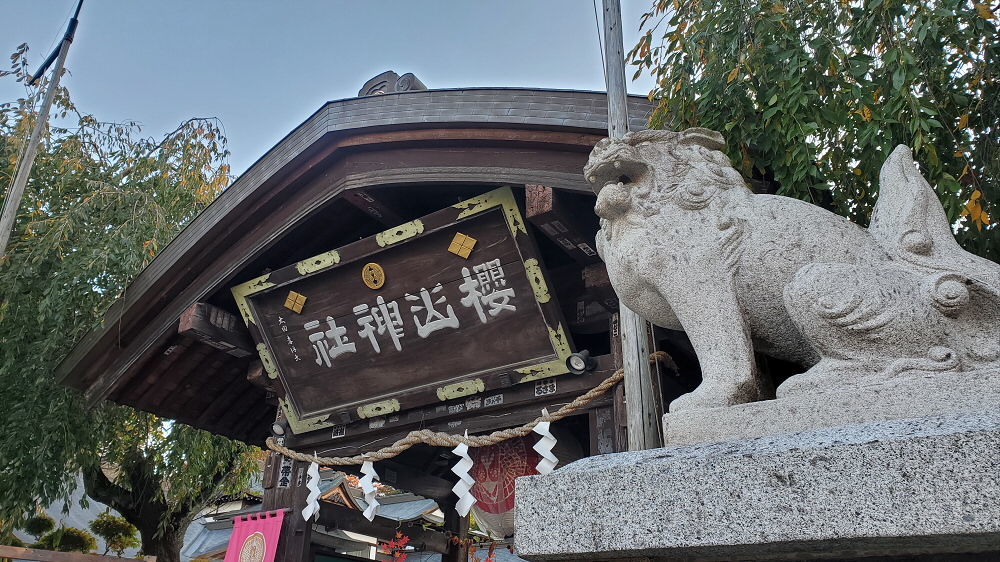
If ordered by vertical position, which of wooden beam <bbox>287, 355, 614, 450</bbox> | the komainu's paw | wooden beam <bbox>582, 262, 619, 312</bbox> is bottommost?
the komainu's paw

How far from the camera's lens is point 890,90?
3.10 metres

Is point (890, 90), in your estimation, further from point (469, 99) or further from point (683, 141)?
point (469, 99)

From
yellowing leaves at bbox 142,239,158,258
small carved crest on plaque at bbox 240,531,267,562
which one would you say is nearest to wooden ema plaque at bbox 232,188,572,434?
small carved crest on plaque at bbox 240,531,267,562

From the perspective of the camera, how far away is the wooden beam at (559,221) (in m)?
4.20

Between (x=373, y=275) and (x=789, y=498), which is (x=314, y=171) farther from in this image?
(x=789, y=498)

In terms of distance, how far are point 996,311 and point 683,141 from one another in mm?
1095

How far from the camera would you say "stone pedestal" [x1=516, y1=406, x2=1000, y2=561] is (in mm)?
1275

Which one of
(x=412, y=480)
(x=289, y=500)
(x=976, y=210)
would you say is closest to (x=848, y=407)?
(x=976, y=210)

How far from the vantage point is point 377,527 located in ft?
24.8

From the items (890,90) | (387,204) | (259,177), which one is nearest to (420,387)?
(387,204)

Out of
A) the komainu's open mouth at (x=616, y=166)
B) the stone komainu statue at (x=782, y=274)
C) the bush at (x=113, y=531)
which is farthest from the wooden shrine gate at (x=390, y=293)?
the bush at (x=113, y=531)

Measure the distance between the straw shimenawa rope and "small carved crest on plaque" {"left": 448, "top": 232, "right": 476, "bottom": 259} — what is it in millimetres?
1277

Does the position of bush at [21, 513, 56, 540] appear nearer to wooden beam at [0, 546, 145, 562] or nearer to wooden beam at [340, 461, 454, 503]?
wooden beam at [0, 546, 145, 562]

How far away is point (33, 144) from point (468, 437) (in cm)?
467
